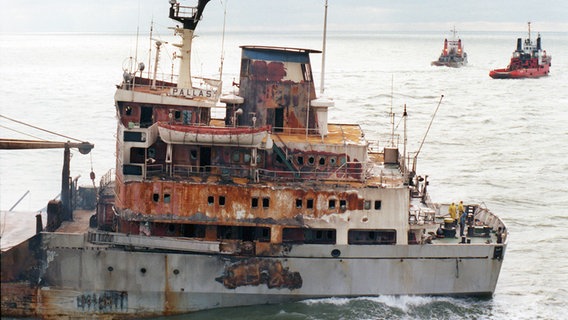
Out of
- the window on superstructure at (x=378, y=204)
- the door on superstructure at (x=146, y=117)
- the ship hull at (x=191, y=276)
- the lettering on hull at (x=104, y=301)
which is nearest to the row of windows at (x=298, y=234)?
the ship hull at (x=191, y=276)

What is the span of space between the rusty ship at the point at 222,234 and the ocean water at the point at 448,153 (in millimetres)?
742

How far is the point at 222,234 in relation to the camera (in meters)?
27.4

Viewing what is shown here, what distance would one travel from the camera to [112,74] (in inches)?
4513

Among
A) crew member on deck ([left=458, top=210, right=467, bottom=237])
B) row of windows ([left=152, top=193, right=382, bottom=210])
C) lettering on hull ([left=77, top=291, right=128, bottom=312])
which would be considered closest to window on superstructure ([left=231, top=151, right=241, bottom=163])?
row of windows ([left=152, top=193, right=382, bottom=210])

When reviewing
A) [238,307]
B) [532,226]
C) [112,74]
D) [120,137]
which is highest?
[112,74]

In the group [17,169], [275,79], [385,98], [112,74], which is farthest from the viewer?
[112,74]

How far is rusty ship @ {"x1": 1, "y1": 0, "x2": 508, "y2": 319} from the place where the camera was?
87.4ft

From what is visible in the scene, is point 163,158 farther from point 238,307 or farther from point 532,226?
point 532,226

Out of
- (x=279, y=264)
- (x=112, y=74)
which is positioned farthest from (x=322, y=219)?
(x=112, y=74)

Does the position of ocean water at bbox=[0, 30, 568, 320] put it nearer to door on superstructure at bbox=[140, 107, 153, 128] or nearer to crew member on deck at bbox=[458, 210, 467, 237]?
crew member on deck at bbox=[458, 210, 467, 237]

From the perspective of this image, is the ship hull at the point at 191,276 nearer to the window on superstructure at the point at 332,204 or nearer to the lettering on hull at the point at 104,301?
the lettering on hull at the point at 104,301

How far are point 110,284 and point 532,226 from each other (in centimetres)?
2144

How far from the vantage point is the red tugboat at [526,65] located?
113938 mm

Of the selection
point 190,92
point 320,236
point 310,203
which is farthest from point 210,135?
point 320,236
